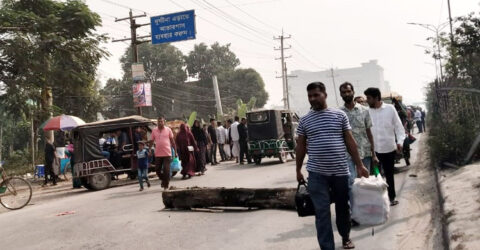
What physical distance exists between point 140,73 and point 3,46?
20.4 ft

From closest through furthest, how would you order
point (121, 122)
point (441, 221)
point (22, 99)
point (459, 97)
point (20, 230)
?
point (441, 221) < point (20, 230) < point (459, 97) < point (121, 122) < point (22, 99)

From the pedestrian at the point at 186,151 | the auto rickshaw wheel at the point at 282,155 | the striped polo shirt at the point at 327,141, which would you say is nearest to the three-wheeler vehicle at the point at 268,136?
the auto rickshaw wheel at the point at 282,155

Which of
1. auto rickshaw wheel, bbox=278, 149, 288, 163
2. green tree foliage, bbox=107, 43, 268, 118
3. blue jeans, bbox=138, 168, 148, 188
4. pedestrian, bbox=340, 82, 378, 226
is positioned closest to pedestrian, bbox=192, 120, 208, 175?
auto rickshaw wheel, bbox=278, 149, 288, 163

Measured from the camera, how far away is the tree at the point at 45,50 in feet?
53.9

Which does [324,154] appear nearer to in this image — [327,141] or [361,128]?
[327,141]

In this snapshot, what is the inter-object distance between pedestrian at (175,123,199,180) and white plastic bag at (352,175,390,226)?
10114mm

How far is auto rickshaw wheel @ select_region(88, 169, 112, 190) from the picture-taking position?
14000mm

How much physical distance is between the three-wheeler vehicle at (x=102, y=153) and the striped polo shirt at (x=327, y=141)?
10.5 m

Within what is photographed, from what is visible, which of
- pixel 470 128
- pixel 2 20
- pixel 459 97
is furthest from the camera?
pixel 2 20

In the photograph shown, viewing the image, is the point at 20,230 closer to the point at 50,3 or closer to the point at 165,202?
the point at 165,202

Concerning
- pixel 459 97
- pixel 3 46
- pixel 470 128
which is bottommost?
pixel 470 128

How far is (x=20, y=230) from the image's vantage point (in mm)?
8094

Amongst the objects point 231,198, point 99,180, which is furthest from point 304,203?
point 99,180

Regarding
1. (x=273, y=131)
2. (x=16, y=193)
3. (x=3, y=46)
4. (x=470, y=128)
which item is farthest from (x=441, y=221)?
(x=3, y=46)
